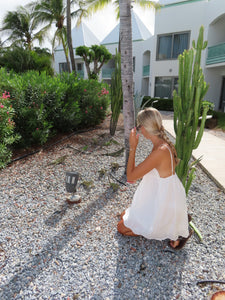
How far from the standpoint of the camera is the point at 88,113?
20.9ft

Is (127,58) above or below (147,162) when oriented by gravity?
above

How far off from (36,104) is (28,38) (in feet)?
69.1

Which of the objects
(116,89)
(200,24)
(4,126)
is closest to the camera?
(4,126)

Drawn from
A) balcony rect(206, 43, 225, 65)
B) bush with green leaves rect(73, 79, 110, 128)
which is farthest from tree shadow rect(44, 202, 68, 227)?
balcony rect(206, 43, 225, 65)

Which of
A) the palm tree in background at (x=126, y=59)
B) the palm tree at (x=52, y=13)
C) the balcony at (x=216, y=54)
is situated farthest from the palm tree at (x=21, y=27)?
the palm tree in background at (x=126, y=59)

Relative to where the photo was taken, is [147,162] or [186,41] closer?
[147,162]

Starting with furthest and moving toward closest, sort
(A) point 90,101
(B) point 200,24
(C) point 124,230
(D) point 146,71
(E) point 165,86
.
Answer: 1. (D) point 146,71
2. (E) point 165,86
3. (B) point 200,24
4. (A) point 90,101
5. (C) point 124,230

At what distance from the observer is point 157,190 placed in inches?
83.1

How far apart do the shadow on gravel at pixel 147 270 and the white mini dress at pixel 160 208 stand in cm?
18

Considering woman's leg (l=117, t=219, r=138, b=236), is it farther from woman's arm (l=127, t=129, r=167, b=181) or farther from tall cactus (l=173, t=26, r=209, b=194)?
tall cactus (l=173, t=26, r=209, b=194)

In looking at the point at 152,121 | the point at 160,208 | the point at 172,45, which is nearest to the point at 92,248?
the point at 160,208

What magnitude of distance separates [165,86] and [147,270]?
15.5 meters

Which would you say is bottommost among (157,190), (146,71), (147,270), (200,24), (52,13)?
(147,270)

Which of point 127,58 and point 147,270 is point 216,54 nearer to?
point 127,58
